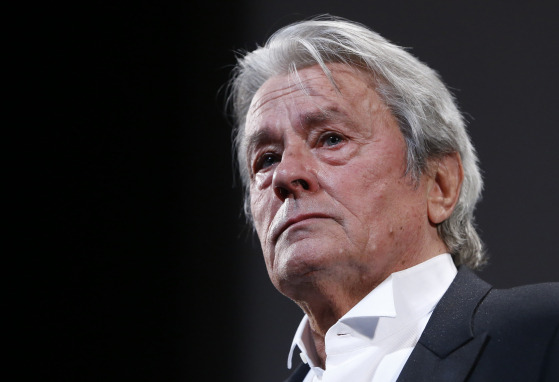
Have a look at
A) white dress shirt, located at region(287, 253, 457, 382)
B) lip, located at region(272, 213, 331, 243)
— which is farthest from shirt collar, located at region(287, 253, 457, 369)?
lip, located at region(272, 213, 331, 243)

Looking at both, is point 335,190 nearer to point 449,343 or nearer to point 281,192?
point 281,192

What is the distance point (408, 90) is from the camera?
1.80m

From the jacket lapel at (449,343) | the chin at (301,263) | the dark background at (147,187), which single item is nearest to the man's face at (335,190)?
the chin at (301,263)

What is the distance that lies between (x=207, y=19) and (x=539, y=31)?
126cm

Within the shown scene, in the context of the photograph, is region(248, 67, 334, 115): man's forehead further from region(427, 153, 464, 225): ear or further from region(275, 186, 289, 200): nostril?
region(427, 153, 464, 225): ear

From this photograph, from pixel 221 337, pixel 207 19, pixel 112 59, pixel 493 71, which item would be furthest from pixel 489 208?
pixel 112 59

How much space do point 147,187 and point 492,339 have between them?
1697mm

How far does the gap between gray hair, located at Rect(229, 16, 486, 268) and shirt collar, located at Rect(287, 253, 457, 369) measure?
151 millimetres

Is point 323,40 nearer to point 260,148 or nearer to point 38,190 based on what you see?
point 260,148

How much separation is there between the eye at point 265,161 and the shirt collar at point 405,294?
443 millimetres

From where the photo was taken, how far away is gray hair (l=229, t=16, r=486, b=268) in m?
1.77

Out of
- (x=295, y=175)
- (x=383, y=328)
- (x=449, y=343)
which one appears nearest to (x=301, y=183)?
(x=295, y=175)

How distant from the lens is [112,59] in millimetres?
2797

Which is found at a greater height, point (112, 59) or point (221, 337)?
point (112, 59)
